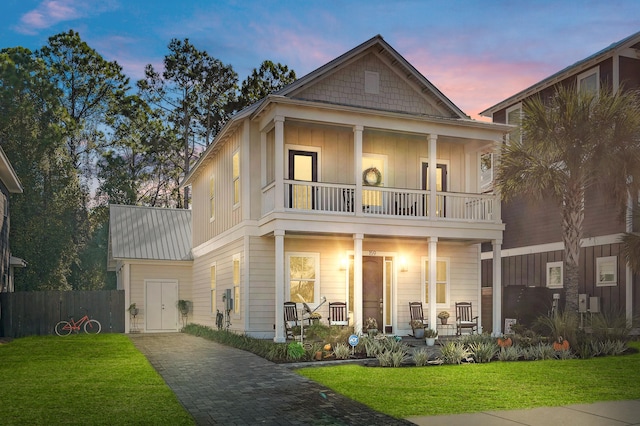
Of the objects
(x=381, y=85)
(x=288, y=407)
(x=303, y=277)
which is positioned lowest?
(x=288, y=407)

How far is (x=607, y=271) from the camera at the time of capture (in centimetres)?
2070

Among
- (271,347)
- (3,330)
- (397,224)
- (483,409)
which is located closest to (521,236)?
(397,224)

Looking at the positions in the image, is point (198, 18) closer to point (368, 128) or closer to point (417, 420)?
point (368, 128)

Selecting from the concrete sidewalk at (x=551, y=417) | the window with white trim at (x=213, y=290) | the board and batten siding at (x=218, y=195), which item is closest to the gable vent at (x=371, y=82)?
the board and batten siding at (x=218, y=195)

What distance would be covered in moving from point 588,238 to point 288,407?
15.9 metres

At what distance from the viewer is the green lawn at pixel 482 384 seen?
8906 millimetres

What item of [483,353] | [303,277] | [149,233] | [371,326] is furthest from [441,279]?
[149,233]

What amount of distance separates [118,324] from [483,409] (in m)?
20.1

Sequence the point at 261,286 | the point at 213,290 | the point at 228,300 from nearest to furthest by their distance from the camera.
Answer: the point at 261,286, the point at 228,300, the point at 213,290

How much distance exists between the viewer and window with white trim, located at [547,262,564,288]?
74.6ft

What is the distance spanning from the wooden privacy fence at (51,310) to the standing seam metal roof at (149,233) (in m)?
1.92

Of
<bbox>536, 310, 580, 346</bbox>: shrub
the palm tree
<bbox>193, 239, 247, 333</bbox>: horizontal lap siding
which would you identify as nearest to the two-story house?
<bbox>193, 239, 247, 333</bbox>: horizontal lap siding

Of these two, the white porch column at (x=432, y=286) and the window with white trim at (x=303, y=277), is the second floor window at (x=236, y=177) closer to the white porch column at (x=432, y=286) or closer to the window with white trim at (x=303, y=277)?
the window with white trim at (x=303, y=277)

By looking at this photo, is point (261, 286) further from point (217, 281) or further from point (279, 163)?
point (217, 281)
